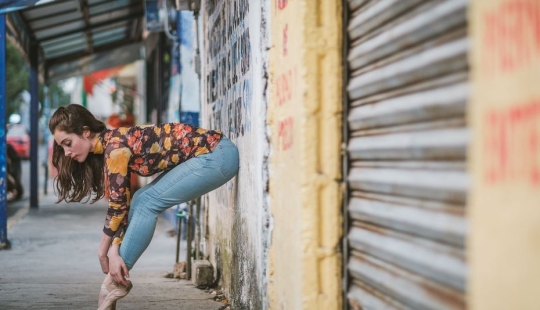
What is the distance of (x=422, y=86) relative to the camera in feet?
8.25

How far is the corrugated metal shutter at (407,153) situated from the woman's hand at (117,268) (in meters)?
1.92

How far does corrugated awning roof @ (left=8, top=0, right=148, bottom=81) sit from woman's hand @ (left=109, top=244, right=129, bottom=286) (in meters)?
5.87

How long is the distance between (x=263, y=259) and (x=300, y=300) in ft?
2.84

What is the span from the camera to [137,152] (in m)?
4.95

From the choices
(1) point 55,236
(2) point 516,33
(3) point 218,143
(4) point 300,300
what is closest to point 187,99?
(1) point 55,236

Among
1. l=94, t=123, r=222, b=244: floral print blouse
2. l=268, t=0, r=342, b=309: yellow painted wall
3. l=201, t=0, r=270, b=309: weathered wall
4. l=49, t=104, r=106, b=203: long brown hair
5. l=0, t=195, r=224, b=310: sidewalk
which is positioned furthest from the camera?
l=0, t=195, r=224, b=310: sidewalk

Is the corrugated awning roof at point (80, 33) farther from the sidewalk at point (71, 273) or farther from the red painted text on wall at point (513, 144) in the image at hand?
the red painted text on wall at point (513, 144)

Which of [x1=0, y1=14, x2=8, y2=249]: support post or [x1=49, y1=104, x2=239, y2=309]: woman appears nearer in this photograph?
[x1=49, y1=104, x2=239, y2=309]: woman

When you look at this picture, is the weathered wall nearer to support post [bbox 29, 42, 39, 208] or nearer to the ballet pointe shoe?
the ballet pointe shoe

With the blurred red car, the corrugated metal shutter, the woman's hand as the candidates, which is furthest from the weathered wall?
the blurred red car

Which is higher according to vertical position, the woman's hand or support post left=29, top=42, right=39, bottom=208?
support post left=29, top=42, right=39, bottom=208

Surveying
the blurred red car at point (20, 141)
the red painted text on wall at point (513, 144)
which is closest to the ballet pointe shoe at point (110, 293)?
the red painted text on wall at point (513, 144)

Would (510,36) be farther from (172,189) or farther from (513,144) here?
(172,189)

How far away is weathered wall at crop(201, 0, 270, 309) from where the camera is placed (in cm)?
437
